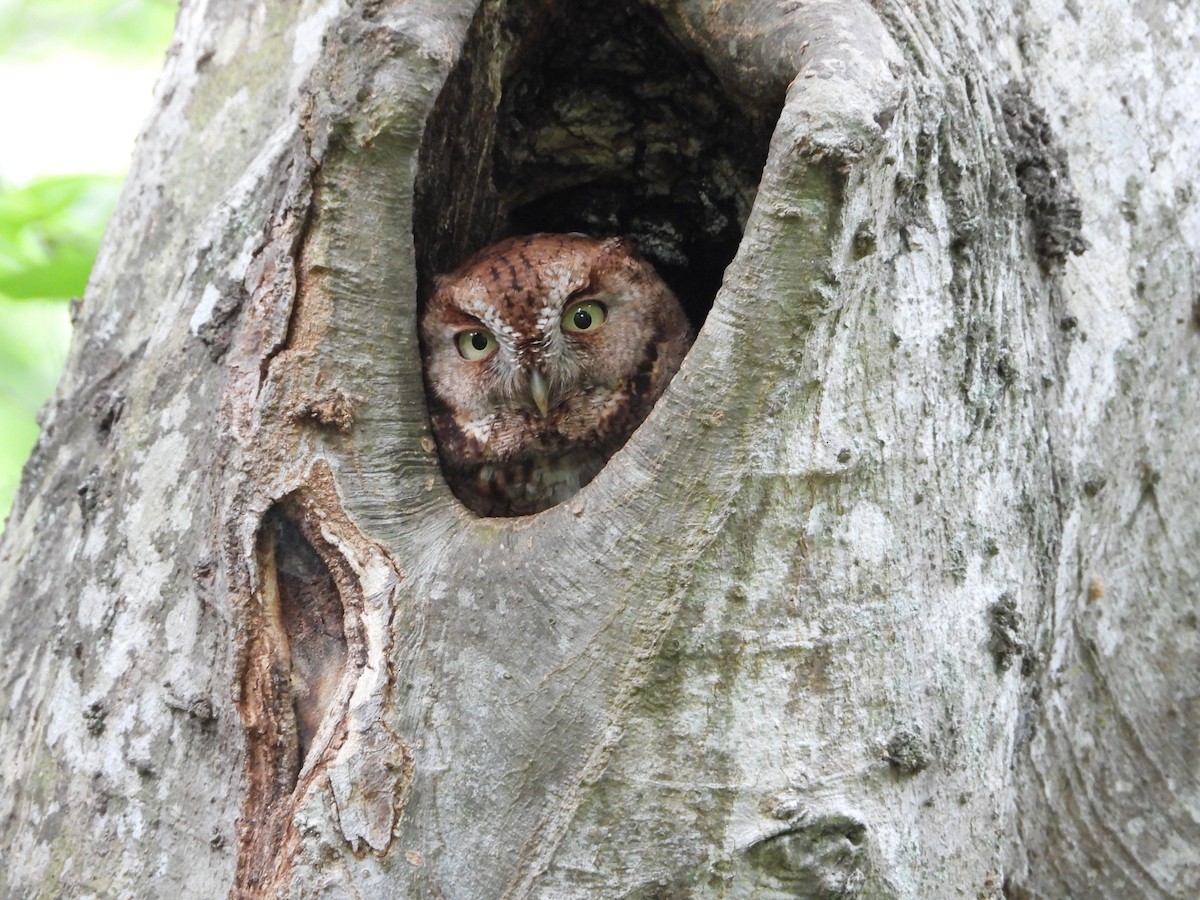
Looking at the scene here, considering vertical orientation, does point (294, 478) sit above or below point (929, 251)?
below

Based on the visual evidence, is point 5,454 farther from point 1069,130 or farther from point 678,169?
point 1069,130

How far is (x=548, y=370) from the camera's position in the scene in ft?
9.39

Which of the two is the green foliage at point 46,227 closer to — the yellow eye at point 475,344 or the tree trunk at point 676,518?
the tree trunk at point 676,518

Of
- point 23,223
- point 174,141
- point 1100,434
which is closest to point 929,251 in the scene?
point 1100,434

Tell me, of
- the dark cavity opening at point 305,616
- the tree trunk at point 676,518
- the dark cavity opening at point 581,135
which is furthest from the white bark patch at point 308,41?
the dark cavity opening at point 305,616

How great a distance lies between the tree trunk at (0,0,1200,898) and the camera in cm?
174

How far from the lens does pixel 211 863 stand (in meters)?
1.91

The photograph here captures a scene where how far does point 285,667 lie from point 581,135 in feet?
5.35

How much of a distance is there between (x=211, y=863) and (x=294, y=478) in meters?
0.67

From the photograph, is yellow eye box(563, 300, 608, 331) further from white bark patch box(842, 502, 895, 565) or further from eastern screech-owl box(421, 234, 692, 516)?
white bark patch box(842, 502, 895, 565)

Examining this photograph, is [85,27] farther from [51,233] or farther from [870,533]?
[870,533]

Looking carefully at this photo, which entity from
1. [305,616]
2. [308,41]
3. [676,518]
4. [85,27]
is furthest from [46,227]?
[85,27]

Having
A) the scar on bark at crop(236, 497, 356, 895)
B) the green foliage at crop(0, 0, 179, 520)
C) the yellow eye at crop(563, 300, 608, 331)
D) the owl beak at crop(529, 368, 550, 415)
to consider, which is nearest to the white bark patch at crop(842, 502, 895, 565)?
the scar on bark at crop(236, 497, 356, 895)

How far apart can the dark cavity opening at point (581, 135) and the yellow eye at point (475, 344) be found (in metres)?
0.16
